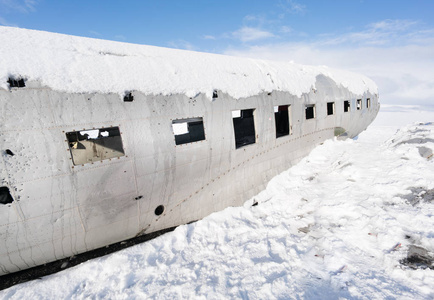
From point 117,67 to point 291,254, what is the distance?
586 centimetres

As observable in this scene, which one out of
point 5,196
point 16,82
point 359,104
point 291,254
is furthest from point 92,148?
point 359,104

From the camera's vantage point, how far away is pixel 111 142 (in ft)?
20.4

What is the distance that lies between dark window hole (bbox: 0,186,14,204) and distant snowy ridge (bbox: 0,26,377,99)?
1835 mm

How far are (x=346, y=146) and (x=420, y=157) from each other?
2.91 meters

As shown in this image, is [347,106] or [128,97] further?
[347,106]

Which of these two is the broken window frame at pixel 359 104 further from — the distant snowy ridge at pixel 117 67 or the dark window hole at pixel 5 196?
the dark window hole at pixel 5 196

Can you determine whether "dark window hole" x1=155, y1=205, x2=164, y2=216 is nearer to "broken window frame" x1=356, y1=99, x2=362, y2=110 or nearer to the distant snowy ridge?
the distant snowy ridge

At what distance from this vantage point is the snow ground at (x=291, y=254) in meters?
3.58

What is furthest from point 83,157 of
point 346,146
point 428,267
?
point 346,146

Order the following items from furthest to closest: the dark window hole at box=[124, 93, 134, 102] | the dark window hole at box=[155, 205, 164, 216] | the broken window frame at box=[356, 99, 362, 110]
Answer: the broken window frame at box=[356, 99, 362, 110], the dark window hole at box=[155, 205, 164, 216], the dark window hole at box=[124, 93, 134, 102]

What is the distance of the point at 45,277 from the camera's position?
405 centimetres

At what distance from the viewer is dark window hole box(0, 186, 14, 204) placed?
3.45 meters

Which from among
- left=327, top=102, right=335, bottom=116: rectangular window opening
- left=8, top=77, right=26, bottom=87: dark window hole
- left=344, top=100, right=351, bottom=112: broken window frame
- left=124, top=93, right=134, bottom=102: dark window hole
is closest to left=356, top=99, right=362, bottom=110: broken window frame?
left=344, top=100, right=351, bottom=112: broken window frame

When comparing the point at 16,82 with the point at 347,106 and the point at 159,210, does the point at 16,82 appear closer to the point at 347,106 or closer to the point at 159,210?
the point at 159,210
